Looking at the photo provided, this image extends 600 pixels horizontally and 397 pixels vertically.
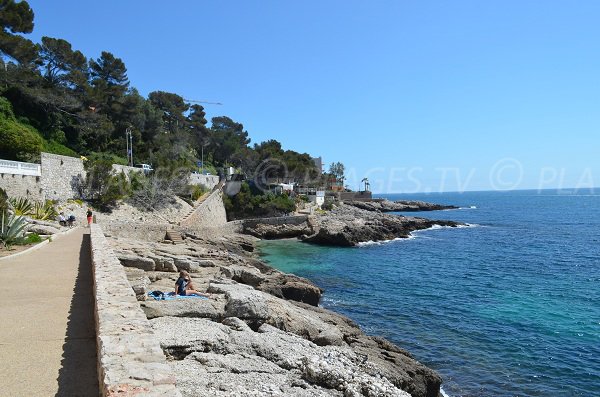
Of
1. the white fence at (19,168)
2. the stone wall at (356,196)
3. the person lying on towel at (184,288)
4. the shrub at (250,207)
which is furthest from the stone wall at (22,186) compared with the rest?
the stone wall at (356,196)

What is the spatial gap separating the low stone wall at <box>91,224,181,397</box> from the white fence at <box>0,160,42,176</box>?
906 inches

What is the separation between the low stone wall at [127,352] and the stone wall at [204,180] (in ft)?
144

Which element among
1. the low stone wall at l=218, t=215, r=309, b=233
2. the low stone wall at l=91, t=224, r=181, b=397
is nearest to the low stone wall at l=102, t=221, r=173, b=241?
the low stone wall at l=218, t=215, r=309, b=233

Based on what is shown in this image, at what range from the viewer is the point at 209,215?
149 feet

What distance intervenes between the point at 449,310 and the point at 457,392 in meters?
8.76

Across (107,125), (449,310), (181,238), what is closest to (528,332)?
(449,310)

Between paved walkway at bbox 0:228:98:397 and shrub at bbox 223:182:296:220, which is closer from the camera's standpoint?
paved walkway at bbox 0:228:98:397

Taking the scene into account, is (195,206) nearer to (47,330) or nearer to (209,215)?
(209,215)

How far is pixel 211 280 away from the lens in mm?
14617

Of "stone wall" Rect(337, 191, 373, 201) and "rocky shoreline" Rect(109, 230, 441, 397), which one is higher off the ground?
"stone wall" Rect(337, 191, 373, 201)

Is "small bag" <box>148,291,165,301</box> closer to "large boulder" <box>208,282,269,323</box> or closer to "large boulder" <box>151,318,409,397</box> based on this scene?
"large boulder" <box>208,282,269,323</box>

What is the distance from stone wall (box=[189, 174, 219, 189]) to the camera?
52.4 m

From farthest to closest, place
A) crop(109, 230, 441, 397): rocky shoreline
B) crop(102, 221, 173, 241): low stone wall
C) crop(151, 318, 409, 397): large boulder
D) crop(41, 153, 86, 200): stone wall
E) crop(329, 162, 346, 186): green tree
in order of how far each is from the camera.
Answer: crop(329, 162, 346, 186): green tree → crop(41, 153, 86, 200): stone wall → crop(102, 221, 173, 241): low stone wall → crop(109, 230, 441, 397): rocky shoreline → crop(151, 318, 409, 397): large boulder

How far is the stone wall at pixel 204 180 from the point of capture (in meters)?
52.4
